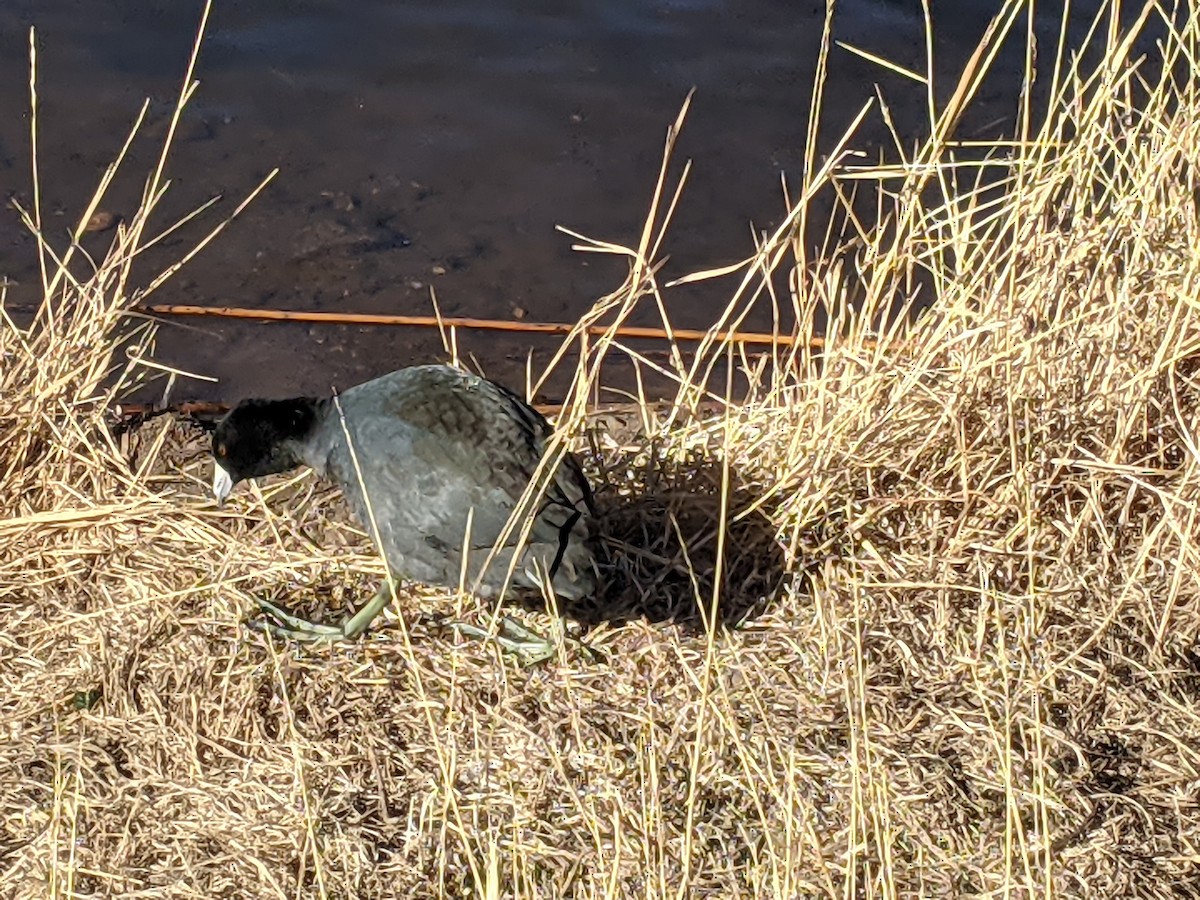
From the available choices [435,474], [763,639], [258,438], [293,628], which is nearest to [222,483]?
[258,438]

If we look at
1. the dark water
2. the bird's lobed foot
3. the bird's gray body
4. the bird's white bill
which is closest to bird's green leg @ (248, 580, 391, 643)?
the bird's lobed foot

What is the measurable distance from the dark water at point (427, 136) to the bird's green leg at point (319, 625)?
1781 millimetres

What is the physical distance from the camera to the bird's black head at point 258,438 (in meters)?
3.43

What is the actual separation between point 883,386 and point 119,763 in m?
1.87

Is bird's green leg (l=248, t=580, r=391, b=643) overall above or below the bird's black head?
below

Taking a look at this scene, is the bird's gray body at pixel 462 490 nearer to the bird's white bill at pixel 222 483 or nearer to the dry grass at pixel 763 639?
the dry grass at pixel 763 639

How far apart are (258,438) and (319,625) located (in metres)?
0.46

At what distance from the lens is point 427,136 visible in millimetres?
6020

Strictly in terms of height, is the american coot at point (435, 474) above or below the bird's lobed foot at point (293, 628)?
above

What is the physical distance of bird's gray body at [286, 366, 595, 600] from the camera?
10.4 feet

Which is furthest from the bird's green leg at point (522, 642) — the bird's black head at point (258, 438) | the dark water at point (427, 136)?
the dark water at point (427, 136)

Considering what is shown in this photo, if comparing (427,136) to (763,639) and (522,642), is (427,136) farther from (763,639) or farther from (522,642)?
(763,639)

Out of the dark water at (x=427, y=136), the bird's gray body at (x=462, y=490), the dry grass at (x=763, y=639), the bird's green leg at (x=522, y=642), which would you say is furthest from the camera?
the dark water at (x=427, y=136)

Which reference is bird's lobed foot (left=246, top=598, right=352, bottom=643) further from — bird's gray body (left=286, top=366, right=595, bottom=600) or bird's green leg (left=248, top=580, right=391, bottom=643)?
bird's gray body (left=286, top=366, right=595, bottom=600)
